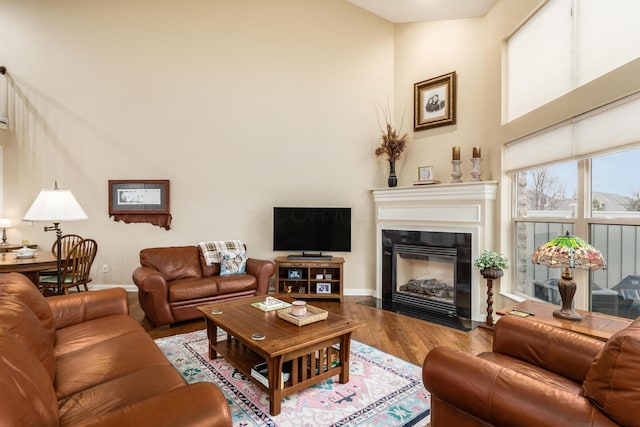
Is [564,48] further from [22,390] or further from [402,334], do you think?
[22,390]

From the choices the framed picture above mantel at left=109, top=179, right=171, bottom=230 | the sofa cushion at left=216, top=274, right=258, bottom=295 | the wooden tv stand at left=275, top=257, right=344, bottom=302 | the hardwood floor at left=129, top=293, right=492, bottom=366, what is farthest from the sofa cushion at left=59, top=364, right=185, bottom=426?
the framed picture above mantel at left=109, top=179, right=171, bottom=230

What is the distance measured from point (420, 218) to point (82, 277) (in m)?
4.25

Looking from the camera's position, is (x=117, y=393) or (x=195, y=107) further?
(x=195, y=107)

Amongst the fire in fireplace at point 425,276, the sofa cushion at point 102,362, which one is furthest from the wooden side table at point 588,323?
the sofa cushion at point 102,362

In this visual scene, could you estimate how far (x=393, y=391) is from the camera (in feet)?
7.55

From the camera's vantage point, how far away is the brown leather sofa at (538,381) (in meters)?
1.11

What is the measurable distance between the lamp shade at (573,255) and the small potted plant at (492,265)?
1.29m

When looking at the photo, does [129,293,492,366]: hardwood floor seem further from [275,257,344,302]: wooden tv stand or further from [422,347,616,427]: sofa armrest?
[422,347,616,427]: sofa armrest

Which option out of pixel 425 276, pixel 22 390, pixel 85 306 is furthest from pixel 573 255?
pixel 85 306

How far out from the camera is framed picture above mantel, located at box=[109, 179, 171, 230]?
4996 millimetres

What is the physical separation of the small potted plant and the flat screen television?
186 cm

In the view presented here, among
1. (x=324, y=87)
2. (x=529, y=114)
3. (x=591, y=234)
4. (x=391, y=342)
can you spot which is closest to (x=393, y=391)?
(x=391, y=342)

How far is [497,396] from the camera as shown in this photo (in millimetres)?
1309

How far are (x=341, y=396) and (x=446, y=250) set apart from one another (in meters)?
2.46
